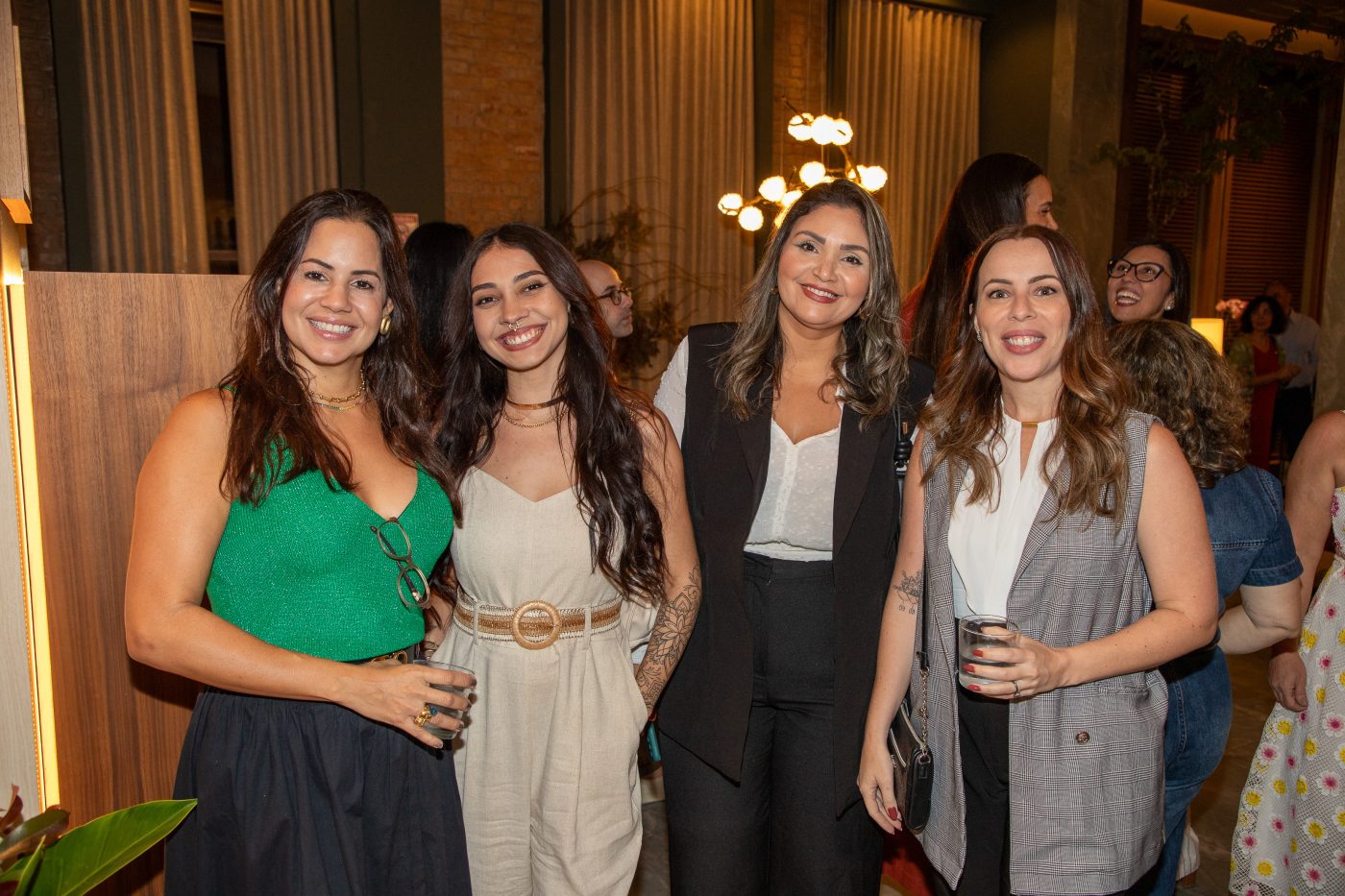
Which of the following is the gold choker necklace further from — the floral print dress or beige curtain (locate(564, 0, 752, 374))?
beige curtain (locate(564, 0, 752, 374))

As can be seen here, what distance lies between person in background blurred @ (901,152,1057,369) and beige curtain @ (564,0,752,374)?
16.5 ft

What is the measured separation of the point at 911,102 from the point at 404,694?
28.3ft

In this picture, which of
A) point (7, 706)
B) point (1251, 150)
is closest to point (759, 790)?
point (7, 706)

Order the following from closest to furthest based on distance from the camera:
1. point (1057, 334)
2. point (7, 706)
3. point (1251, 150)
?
1. point (7, 706)
2. point (1057, 334)
3. point (1251, 150)

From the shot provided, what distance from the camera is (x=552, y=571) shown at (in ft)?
6.25

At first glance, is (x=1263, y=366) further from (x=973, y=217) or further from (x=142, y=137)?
(x=142, y=137)

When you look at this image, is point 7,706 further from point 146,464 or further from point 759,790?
point 759,790

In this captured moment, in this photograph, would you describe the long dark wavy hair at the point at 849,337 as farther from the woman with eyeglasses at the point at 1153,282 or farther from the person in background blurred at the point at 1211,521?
the woman with eyeglasses at the point at 1153,282

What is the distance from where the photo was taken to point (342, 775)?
1.64 meters

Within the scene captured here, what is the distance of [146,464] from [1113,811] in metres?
1.69

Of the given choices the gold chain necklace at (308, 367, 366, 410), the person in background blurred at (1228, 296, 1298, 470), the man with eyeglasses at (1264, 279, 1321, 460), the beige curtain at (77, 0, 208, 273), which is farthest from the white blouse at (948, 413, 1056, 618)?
the man with eyeglasses at (1264, 279, 1321, 460)

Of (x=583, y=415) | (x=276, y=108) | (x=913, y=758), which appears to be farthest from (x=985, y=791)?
(x=276, y=108)

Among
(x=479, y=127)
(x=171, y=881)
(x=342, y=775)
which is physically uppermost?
(x=479, y=127)

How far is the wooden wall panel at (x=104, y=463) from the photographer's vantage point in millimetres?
1947
